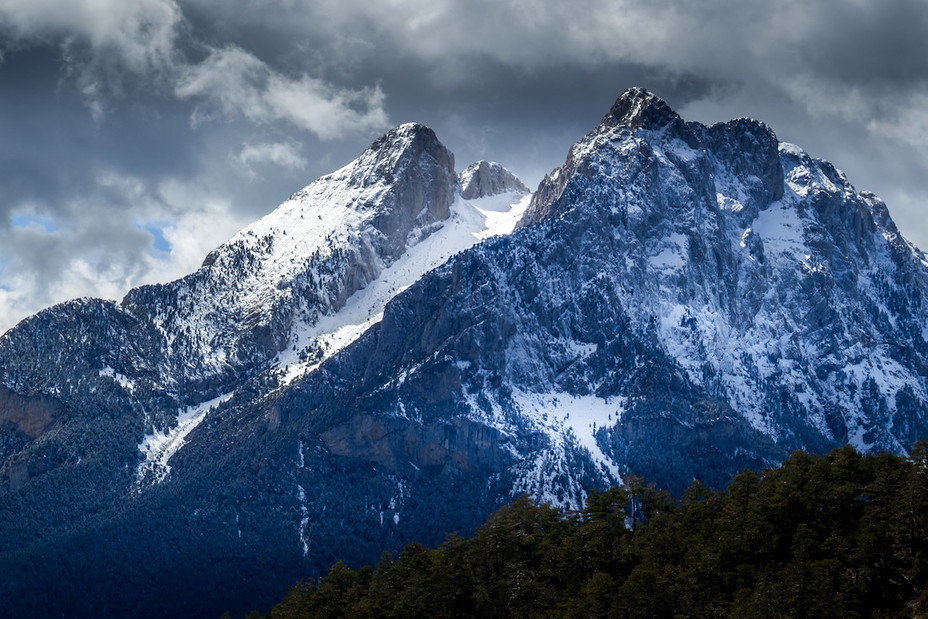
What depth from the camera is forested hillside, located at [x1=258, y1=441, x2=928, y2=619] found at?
437ft

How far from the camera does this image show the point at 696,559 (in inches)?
5891

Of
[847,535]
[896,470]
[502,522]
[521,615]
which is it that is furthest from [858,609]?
[502,522]

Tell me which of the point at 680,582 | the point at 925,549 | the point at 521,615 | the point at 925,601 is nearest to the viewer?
the point at 925,601

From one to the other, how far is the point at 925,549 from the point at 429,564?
7298 cm

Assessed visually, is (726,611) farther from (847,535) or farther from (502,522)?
(502,522)

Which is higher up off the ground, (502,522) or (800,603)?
(502,522)

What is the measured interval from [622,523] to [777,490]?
80.5 ft

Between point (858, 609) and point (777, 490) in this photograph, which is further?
point (777, 490)

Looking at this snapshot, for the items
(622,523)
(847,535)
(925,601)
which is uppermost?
(622,523)

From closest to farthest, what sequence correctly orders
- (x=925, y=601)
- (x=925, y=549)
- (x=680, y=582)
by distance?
(x=925, y=601), (x=925, y=549), (x=680, y=582)

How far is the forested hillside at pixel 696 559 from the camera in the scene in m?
133

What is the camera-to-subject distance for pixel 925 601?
123688mm

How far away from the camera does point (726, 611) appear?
13575 centimetres

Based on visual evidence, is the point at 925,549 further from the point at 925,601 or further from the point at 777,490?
the point at 777,490
